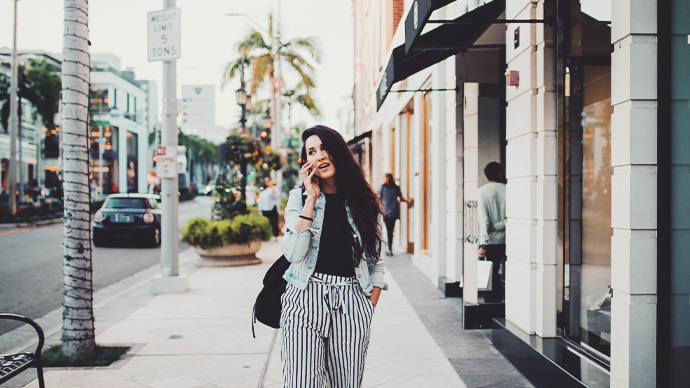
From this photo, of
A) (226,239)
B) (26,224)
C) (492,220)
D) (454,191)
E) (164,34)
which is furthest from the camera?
(26,224)

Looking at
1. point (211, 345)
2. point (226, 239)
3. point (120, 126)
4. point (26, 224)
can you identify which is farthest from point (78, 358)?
point (120, 126)

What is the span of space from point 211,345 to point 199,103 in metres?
9.15

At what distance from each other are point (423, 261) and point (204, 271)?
167 inches

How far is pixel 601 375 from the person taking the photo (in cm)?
418

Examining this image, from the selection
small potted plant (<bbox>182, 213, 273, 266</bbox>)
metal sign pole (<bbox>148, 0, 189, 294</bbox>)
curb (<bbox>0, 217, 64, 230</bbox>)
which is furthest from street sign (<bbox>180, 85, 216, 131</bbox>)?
curb (<bbox>0, 217, 64, 230</bbox>)

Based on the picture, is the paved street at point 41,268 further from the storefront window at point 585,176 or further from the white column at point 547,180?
the storefront window at point 585,176

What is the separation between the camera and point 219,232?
475 inches

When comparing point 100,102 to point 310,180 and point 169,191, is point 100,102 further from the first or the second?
point 310,180

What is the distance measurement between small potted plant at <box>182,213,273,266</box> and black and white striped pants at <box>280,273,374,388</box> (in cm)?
935

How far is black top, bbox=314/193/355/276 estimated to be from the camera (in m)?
2.91

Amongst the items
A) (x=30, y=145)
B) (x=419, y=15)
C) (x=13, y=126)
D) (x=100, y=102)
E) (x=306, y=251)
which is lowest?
(x=306, y=251)

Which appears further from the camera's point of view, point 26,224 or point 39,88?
point 39,88

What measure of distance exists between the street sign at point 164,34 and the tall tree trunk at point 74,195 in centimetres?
360

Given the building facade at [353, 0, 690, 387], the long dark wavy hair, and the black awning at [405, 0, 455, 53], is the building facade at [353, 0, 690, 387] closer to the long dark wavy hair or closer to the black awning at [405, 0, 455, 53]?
the black awning at [405, 0, 455, 53]
